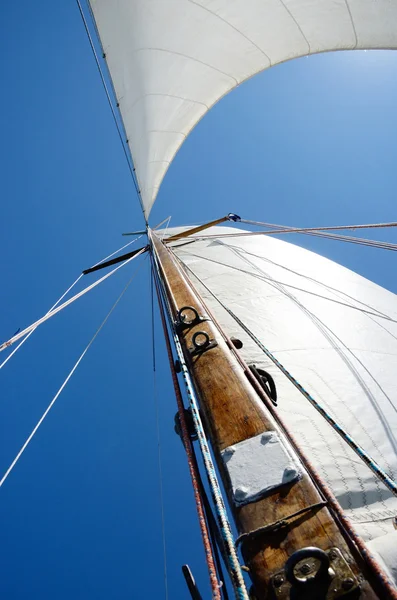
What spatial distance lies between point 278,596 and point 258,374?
868 millimetres

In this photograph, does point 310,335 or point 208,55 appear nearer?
point 310,335

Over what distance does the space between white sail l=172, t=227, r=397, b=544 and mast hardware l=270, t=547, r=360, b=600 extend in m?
0.40

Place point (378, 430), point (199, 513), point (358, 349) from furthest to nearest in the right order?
point (358, 349) < point (378, 430) < point (199, 513)

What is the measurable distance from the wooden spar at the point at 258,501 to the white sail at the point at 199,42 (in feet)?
11.4

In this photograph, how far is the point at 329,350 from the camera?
3.03 meters

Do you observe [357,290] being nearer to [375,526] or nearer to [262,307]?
[262,307]

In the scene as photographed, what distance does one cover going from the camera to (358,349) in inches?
122

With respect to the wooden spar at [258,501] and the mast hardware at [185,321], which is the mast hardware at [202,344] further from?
the mast hardware at [185,321]

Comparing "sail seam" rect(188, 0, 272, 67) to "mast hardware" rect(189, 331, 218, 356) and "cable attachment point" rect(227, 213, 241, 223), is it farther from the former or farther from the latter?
"mast hardware" rect(189, 331, 218, 356)

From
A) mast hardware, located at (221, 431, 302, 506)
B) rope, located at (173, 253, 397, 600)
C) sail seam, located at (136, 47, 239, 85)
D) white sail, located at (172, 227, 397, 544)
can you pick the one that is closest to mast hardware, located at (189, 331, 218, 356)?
rope, located at (173, 253, 397, 600)

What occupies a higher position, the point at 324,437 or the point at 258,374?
the point at 258,374

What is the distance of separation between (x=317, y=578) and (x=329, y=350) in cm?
256

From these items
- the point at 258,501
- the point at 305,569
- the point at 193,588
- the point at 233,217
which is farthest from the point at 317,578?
the point at 233,217

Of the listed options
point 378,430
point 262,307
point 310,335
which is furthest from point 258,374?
point 262,307
